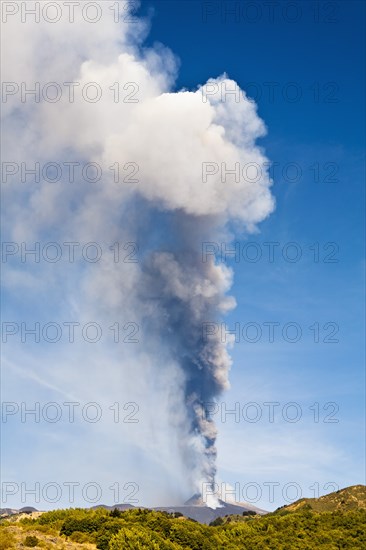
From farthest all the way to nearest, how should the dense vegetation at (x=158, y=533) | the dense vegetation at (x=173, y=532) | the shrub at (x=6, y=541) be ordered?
1. the dense vegetation at (x=173, y=532)
2. the dense vegetation at (x=158, y=533)
3. the shrub at (x=6, y=541)

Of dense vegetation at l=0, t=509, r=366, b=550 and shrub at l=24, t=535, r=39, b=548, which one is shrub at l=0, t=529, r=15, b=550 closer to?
dense vegetation at l=0, t=509, r=366, b=550

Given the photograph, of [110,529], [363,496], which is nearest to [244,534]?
[110,529]

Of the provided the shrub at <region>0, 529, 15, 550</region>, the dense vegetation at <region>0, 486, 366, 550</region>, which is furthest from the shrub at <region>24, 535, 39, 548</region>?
the shrub at <region>0, 529, 15, 550</region>

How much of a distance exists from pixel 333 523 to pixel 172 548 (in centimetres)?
5155

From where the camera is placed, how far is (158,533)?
45.6m

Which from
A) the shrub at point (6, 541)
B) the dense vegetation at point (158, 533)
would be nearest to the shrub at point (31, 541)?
the dense vegetation at point (158, 533)

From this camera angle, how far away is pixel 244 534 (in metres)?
70.6

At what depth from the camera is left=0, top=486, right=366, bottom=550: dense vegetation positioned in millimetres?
39562

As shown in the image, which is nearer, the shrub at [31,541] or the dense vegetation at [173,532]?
the shrub at [31,541]

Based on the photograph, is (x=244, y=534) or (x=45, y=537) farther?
(x=244, y=534)

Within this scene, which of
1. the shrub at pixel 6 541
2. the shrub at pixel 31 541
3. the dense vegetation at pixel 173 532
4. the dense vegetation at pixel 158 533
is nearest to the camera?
the shrub at pixel 6 541

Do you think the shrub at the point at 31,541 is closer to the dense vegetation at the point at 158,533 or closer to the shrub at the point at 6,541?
the dense vegetation at the point at 158,533

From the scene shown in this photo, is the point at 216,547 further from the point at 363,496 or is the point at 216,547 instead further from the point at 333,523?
the point at 363,496

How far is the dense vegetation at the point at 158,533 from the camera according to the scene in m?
39.6
